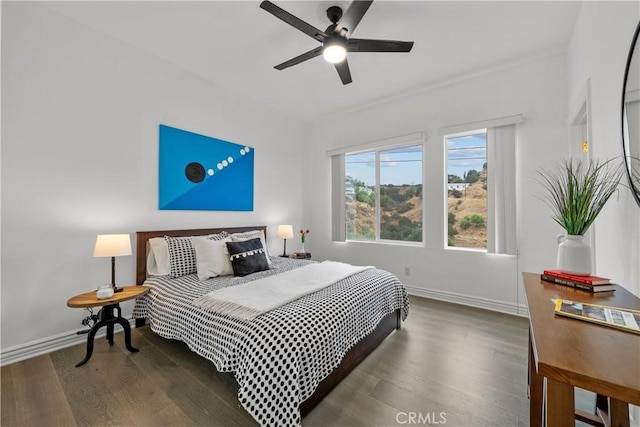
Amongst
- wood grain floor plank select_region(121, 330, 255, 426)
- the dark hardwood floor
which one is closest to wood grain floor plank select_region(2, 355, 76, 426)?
the dark hardwood floor

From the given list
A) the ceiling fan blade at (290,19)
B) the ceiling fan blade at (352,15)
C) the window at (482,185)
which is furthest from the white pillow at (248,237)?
the window at (482,185)

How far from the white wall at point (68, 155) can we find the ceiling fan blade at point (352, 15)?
219cm

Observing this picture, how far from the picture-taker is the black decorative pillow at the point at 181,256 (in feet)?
8.61

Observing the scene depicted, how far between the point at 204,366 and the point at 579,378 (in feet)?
7.15

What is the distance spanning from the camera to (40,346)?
2166 mm

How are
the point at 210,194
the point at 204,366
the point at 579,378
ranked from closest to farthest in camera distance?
the point at 579,378
the point at 204,366
the point at 210,194

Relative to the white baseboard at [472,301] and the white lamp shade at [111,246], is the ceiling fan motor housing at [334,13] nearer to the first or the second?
the white lamp shade at [111,246]

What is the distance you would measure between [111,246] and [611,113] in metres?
3.67

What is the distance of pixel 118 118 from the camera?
8.61ft

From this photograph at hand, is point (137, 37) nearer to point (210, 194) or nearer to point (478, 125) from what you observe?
point (210, 194)

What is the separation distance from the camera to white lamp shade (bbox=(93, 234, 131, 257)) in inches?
85.3

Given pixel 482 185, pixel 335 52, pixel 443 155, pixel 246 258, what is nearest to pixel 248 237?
pixel 246 258

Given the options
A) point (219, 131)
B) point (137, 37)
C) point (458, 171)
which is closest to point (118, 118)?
point (137, 37)

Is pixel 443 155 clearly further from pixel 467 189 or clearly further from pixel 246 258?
pixel 246 258
